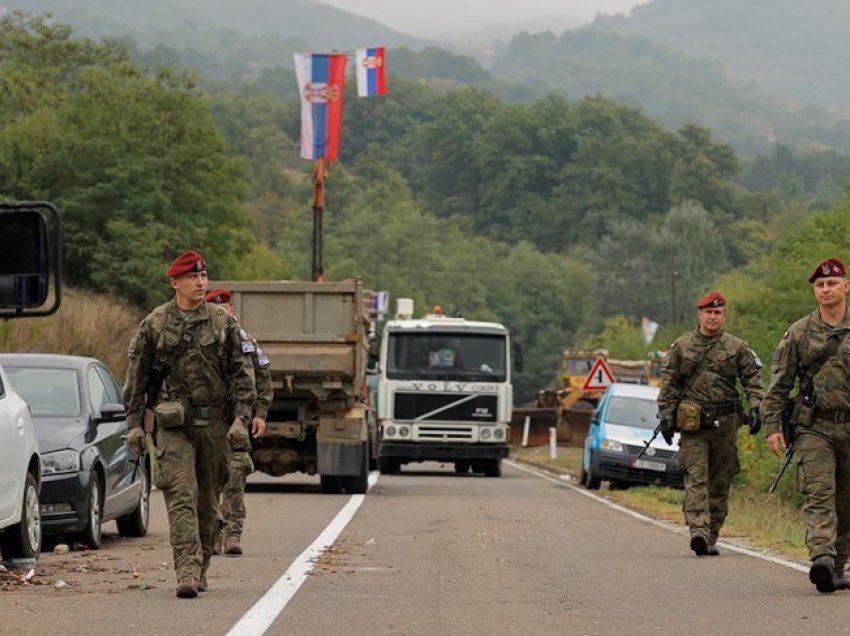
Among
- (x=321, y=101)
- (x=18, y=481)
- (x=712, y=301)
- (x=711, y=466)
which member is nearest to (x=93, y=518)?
(x=18, y=481)

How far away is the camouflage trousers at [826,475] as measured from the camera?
12703mm

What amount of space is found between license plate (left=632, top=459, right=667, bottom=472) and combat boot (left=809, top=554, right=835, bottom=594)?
17413mm

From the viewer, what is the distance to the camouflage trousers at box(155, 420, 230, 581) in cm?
1203

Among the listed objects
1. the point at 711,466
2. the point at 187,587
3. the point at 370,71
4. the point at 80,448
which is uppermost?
the point at 370,71

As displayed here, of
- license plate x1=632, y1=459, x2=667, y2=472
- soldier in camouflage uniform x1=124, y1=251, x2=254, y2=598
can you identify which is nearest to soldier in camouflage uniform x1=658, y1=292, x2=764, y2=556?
soldier in camouflage uniform x1=124, y1=251, x2=254, y2=598

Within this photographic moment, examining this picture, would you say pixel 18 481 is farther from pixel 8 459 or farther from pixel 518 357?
pixel 518 357

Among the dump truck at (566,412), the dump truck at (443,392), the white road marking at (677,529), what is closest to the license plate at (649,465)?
the white road marking at (677,529)

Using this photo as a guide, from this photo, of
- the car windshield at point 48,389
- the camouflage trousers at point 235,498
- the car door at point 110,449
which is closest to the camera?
the camouflage trousers at point 235,498

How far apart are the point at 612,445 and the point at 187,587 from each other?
18926 mm

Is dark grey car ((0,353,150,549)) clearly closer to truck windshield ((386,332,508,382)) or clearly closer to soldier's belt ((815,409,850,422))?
soldier's belt ((815,409,850,422))

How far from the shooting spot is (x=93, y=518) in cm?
1584

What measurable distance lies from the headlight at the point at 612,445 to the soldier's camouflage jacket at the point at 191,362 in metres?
18.4

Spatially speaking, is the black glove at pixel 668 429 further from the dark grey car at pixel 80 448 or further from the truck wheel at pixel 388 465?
the truck wheel at pixel 388 465

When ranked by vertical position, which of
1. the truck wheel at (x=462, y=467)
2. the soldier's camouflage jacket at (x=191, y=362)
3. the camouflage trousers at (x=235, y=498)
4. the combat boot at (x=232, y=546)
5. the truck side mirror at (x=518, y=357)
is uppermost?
the soldier's camouflage jacket at (x=191, y=362)
